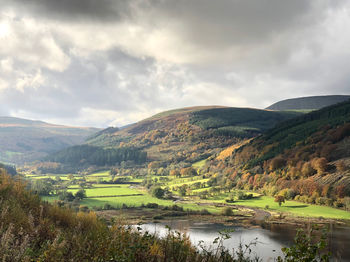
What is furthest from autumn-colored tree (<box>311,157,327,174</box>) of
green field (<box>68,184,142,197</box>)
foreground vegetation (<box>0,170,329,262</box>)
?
foreground vegetation (<box>0,170,329,262</box>)

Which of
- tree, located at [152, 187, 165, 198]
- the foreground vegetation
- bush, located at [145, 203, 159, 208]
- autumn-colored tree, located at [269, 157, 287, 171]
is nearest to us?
the foreground vegetation

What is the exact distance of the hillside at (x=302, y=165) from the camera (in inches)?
3211

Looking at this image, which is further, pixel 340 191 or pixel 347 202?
pixel 340 191

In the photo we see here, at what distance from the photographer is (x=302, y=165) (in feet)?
328

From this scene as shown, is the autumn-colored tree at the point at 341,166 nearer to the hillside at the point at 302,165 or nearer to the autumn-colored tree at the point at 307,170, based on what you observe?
the hillside at the point at 302,165

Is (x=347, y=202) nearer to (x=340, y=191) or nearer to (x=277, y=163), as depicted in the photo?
(x=340, y=191)

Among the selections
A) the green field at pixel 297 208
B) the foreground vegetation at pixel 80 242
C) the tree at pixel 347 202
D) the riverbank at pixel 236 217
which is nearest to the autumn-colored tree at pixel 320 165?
the green field at pixel 297 208

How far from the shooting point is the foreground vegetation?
6711 mm

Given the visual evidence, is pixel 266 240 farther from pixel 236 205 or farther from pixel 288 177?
pixel 288 177

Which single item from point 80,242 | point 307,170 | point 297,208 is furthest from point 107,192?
point 80,242

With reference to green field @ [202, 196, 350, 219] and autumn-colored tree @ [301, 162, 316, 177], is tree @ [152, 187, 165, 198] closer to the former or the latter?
green field @ [202, 196, 350, 219]

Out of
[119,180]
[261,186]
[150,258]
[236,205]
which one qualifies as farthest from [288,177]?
[150,258]

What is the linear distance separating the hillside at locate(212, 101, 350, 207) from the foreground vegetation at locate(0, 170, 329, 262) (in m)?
79.4

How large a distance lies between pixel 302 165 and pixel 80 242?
341 feet
